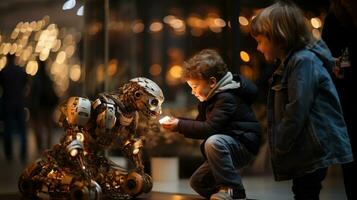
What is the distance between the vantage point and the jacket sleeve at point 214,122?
8.26 feet

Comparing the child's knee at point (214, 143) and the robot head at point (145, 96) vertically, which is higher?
the robot head at point (145, 96)

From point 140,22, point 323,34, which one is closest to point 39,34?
point 140,22

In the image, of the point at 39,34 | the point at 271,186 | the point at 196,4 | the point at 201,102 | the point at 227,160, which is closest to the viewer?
the point at 227,160

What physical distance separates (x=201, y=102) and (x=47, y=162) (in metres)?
0.75

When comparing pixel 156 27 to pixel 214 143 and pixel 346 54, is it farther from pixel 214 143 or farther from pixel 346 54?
pixel 346 54

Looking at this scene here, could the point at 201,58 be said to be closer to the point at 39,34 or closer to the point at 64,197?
the point at 64,197

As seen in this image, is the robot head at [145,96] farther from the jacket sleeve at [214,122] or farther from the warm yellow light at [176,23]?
the warm yellow light at [176,23]

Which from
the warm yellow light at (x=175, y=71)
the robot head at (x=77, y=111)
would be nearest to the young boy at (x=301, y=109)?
the robot head at (x=77, y=111)

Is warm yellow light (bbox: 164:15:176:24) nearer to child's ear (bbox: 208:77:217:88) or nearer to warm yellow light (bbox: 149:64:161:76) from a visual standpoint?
warm yellow light (bbox: 149:64:161:76)

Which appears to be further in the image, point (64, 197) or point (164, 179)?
point (164, 179)

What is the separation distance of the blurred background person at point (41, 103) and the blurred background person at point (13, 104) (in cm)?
9

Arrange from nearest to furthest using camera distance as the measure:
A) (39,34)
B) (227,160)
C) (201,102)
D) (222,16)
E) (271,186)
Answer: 1. (227,160)
2. (201,102)
3. (271,186)
4. (222,16)
5. (39,34)

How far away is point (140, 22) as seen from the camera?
483 cm

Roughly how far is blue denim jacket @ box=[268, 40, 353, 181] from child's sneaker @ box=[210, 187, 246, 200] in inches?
18.9
